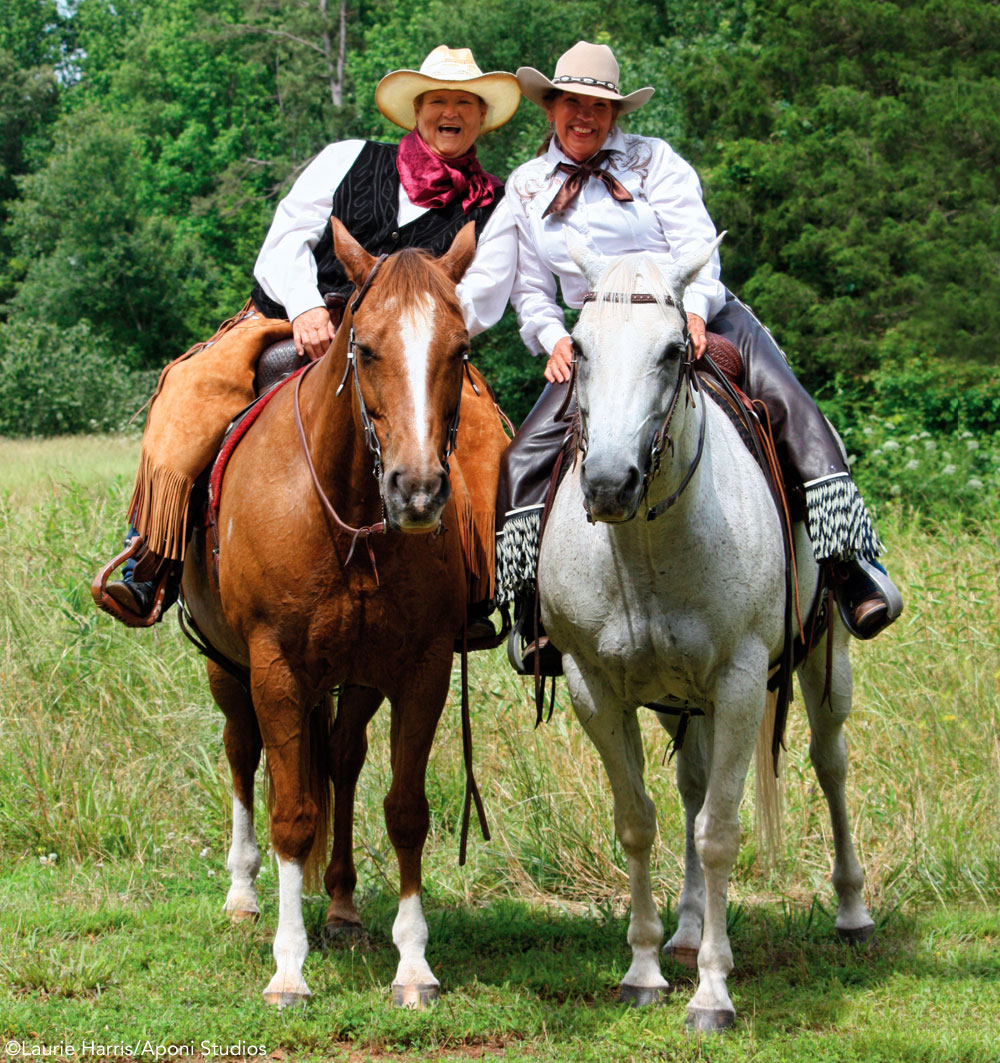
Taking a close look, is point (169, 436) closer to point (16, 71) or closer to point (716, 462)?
point (716, 462)

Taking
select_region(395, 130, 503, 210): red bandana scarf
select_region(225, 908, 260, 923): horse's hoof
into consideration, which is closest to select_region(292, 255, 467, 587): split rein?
select_region(395, 130, 503, 210): red bandana scarf

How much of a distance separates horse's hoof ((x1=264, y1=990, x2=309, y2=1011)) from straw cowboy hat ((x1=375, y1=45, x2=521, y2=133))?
3509 millimetres

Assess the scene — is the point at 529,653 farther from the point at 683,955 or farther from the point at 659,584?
the point at 683,955

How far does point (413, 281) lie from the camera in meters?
4.00

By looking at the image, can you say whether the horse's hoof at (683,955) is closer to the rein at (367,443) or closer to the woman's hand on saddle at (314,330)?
the rein at (367,443)

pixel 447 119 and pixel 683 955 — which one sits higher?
pixel 447 119

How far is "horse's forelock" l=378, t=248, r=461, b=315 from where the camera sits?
156 inches

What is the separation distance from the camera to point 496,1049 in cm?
419

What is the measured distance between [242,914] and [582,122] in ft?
12.0

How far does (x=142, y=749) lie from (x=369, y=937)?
2212mm

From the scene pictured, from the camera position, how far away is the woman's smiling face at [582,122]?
16.4 ft

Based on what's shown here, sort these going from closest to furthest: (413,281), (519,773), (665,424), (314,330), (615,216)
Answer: (665,424)
(413,281)
(314,330)
(615,216)
(519,773)

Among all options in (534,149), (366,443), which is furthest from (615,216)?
(534,149)

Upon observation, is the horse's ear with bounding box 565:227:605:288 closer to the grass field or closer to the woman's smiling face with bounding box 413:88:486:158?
the woman's smiling face with bounding box 413:88:486:158
